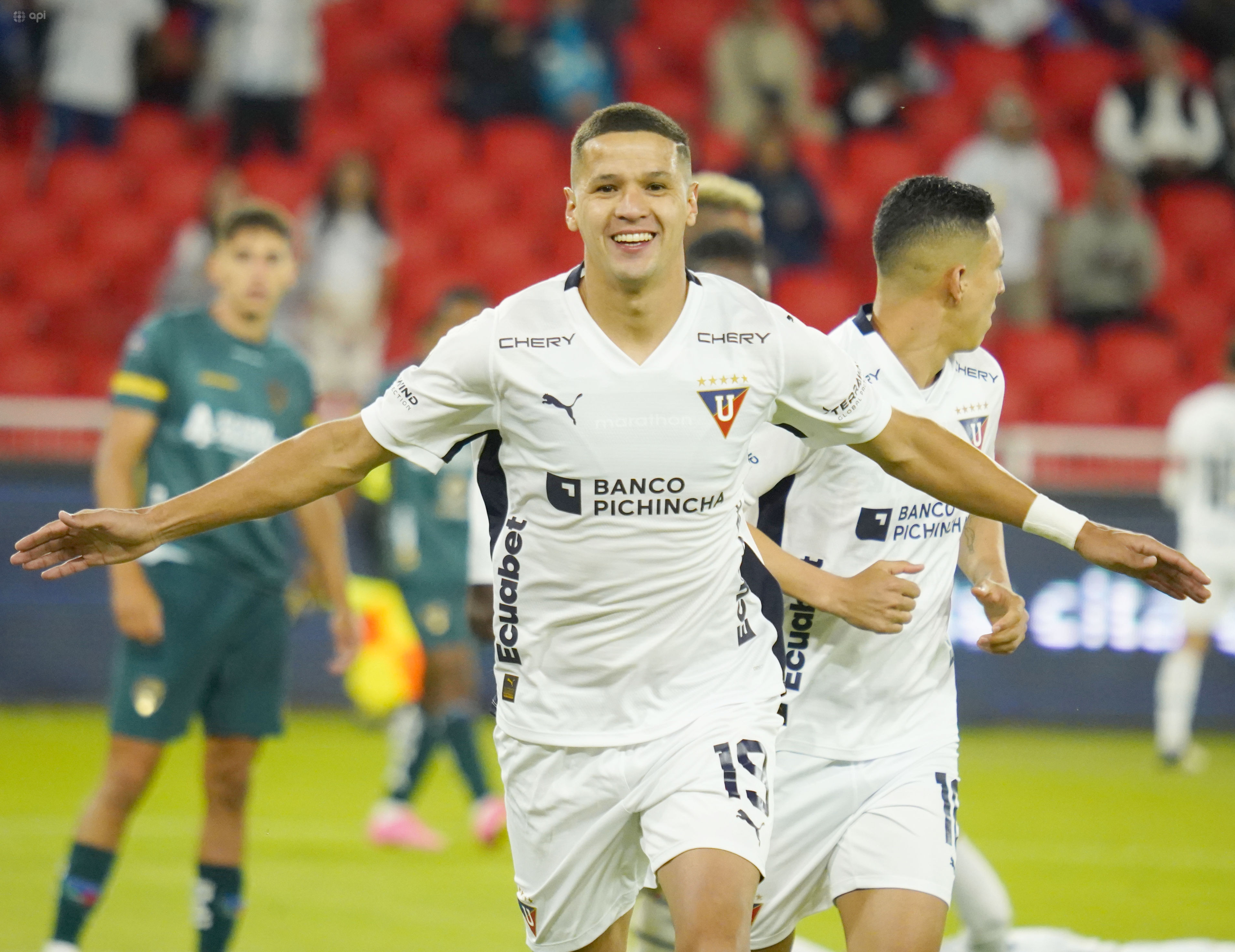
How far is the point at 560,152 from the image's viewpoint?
1462 centimetres

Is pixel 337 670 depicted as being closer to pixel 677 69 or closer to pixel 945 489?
pixel 945 489

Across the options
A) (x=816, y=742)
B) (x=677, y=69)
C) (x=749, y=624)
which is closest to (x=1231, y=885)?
(x=816, y=742)

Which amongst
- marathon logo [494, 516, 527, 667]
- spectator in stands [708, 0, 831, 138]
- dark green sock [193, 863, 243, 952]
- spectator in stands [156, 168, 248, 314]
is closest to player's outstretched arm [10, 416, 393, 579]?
marathon logo [494, 516, 527, 667]

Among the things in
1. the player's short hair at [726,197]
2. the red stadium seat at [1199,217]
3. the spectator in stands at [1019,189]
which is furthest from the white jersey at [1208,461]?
the player's short hair at [726,197]

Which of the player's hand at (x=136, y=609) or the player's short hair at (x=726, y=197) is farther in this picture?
the player's short hair at (x=726, y=197)

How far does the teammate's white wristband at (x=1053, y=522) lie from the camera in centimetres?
379

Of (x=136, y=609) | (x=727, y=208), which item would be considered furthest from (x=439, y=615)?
(x=727, y=208)

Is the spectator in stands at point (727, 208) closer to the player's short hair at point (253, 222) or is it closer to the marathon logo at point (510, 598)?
the player's short hair at point (253, 222)

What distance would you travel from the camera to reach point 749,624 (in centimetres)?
384

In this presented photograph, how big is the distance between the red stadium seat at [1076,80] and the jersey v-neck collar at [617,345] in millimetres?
12789

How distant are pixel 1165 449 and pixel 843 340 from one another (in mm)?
7321

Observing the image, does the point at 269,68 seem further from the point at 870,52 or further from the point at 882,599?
the point at 882,599

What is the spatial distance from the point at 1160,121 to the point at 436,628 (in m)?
8.95

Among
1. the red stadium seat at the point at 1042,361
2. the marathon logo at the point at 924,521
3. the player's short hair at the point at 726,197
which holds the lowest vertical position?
the marathon logo at the point at 924,521
